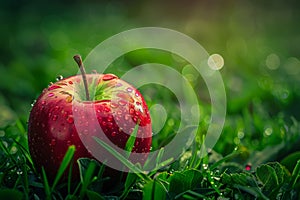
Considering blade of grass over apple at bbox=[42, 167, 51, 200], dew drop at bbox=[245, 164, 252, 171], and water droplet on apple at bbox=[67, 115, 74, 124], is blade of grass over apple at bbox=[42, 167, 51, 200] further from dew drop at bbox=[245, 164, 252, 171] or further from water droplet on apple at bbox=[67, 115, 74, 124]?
dew drop at bbox=[245, 164, 252, 171]

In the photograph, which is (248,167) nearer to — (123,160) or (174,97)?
Result: (123,160)

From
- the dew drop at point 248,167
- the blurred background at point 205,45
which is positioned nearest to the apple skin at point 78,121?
the dew drop at point 248,167

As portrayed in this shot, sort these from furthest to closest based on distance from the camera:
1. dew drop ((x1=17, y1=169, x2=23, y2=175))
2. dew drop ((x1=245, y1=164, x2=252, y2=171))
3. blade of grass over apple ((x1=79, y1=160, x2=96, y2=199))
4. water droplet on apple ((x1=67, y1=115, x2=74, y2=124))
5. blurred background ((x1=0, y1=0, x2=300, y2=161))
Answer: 1. blurred background ((x1=0, y1=0, x2=300, y2=161))
2. dew drop ((x1=245, y1=164, x2=252, y2=171))
3. dew drop ((x1=17, y1=169, x2=23, y2=175))
4. water droplet on apple ((x1=67, y1=115, x2=74, y2=124))
5. blade of grass over apple ((x1=79, y1=160, x2=96, y2=199))

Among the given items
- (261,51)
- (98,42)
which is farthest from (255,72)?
(98,42)

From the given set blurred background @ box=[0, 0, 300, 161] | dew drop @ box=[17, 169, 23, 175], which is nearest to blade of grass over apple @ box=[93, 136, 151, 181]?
dew drop @ box=[17, 169, 23, 175]

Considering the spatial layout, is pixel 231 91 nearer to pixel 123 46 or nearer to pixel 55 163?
pixel 123 46

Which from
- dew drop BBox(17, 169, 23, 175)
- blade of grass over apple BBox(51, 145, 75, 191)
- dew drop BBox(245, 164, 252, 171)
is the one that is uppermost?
blade of grass over apple BBox(51, 145, 75, 191)

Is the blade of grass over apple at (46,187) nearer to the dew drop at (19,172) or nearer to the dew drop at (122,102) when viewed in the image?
the dew drop at (19,172)
